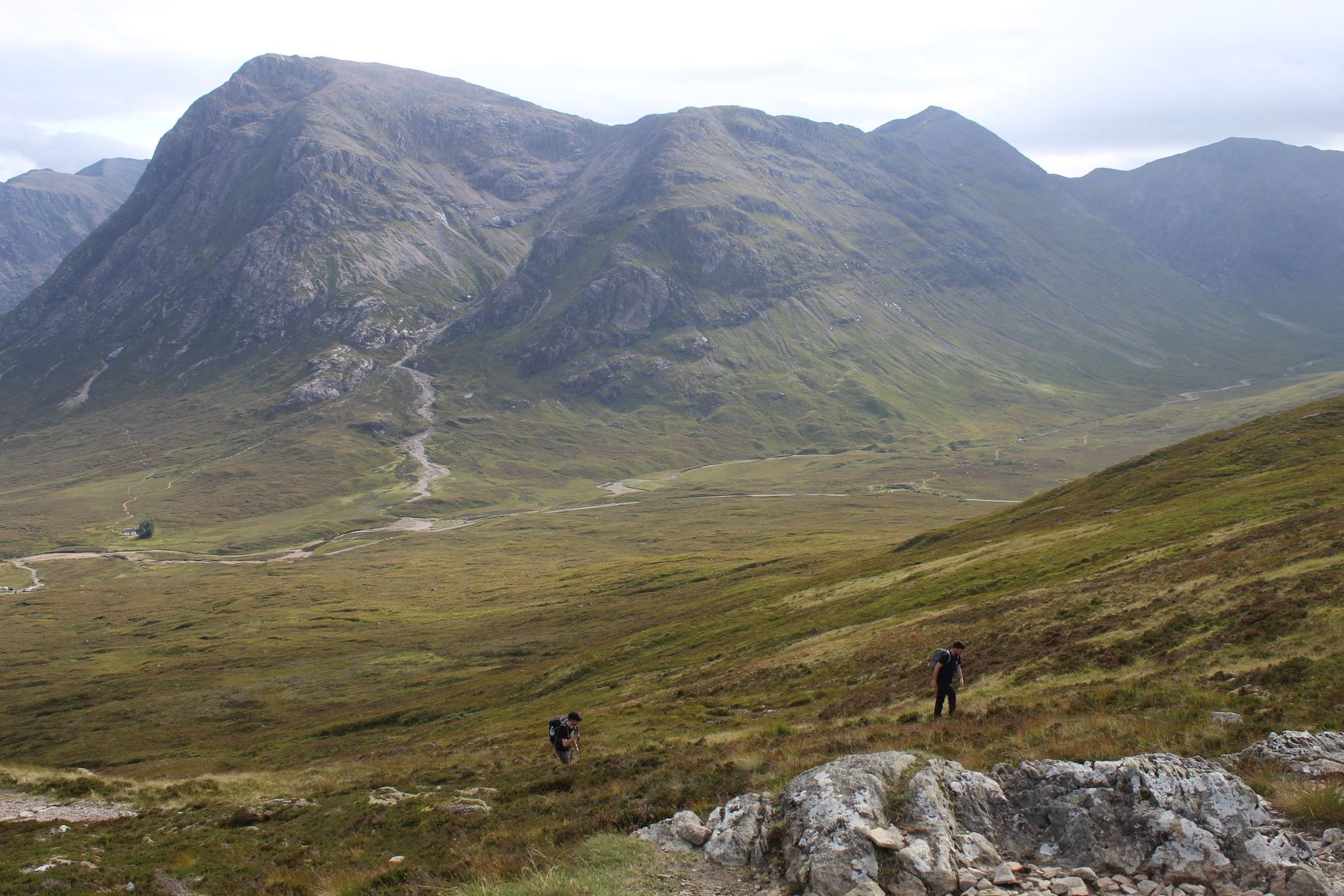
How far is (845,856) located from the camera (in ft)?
53.2

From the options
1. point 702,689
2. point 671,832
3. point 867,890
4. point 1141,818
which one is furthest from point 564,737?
→ point 1141,818

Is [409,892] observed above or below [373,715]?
above

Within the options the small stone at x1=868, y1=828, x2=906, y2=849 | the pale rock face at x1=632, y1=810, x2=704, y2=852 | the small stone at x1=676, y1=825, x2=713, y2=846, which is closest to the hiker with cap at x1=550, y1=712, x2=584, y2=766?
the pale rock face at x1=632, y1=810, x2=704, y2=852

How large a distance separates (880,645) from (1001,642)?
10.0 m

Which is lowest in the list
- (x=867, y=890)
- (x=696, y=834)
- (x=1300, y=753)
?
(x=696, y=834)

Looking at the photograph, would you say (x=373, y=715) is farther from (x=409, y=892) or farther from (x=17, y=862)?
(x=409, y=892)

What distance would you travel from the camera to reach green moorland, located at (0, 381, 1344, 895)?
885 inches

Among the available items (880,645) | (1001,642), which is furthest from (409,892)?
(880,645)

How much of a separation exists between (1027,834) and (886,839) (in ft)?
11.1

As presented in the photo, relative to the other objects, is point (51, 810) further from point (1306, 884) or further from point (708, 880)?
point (1306, 884)

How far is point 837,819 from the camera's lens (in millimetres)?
17078

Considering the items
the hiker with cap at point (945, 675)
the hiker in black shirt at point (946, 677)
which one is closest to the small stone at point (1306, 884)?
the hiker with cap at point (945, 675)

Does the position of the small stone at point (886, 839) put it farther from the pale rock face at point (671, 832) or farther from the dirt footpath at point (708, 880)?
the pale rock face at point (671, 832)

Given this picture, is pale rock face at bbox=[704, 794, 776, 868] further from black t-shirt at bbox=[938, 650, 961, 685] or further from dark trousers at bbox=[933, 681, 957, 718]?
dark trousers at bbox=[933, 681, 957, 718]
